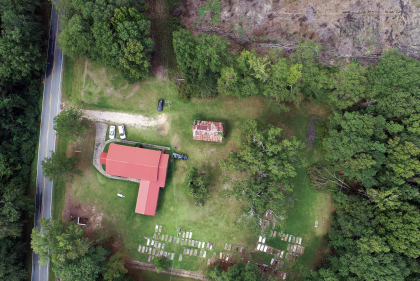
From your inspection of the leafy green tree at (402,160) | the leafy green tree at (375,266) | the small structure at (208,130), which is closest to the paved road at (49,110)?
the small structure at (208,130)

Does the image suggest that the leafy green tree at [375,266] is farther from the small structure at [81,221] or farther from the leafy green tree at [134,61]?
the small structure at [81,221]

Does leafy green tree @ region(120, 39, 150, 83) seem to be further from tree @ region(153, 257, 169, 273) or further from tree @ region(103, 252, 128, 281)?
tree @ region(153, 257, 169, 273)

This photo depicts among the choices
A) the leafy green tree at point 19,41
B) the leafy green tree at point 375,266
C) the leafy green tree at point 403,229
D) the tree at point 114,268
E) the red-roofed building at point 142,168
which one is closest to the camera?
the leafy green tree at point 403,229

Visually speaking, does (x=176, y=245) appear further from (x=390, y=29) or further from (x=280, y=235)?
(x=390, y=29)

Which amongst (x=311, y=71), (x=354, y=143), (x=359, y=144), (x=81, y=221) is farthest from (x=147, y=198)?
(x=359, y=144)

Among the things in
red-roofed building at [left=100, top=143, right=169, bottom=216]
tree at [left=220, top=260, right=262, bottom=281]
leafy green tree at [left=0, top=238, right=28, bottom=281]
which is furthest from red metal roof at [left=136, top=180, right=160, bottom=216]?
leafy green tree at [left=0, top=238, right=28, bottom=281]

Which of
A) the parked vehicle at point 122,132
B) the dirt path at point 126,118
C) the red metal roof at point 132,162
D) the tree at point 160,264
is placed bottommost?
the tree at point 160,264
